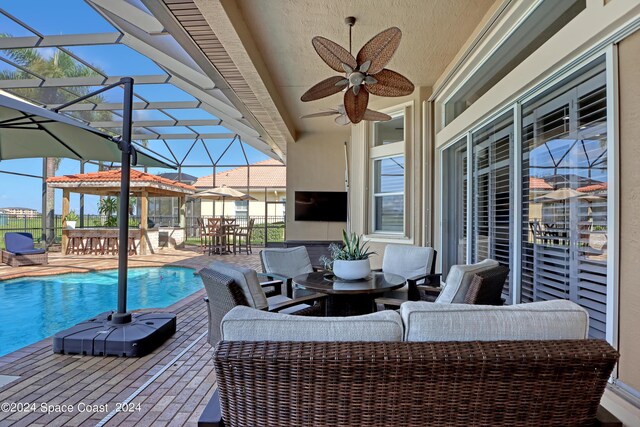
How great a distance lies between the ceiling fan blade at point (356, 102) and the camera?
11.1ft

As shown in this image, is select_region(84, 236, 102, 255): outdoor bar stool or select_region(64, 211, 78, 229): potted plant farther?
select_region(64, 211, 78, 229): potted plant

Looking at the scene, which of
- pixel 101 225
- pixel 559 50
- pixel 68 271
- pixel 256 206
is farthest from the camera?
pixel 256 206

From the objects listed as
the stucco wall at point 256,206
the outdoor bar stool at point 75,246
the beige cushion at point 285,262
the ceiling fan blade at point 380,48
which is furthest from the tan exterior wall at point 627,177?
the stucco wall at point 256,206

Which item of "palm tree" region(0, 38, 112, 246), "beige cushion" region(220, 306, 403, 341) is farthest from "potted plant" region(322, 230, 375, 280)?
"palm tree" region(0, 38, 112, 246)

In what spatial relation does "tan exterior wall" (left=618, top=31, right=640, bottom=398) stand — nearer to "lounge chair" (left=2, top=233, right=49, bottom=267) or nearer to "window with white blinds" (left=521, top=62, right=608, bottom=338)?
"window with white blinds" (left=521, top=62, right=608, bottom=338)

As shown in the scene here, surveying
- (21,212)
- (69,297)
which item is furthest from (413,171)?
(21,212)

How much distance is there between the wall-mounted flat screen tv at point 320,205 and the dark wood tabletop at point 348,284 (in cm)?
489

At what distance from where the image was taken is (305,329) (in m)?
1.18

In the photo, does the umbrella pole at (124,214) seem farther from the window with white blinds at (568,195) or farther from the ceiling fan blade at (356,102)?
the window with white blinds at (568,195)

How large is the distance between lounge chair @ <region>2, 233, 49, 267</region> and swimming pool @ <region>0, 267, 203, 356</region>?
1.46 m

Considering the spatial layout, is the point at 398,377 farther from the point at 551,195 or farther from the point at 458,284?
the point at 551,195

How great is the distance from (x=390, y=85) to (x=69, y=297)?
6.27 m

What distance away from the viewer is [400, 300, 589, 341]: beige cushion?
1.19 metres

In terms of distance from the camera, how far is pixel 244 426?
116cm
